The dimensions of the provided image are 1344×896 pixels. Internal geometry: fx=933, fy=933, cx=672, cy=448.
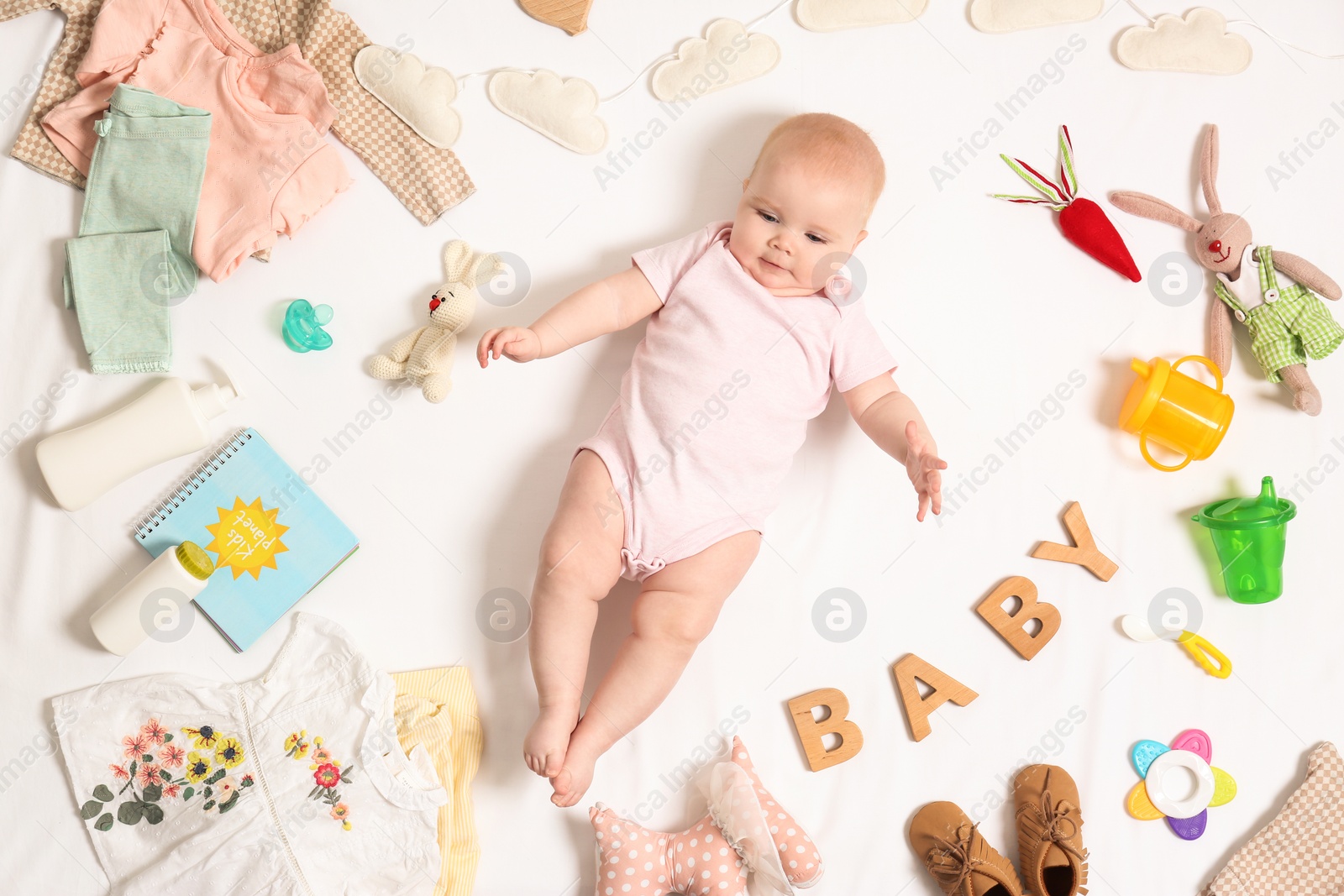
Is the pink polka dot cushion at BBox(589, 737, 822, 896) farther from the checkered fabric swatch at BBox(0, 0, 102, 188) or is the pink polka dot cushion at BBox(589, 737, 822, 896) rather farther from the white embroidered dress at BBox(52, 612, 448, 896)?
the checkered fabric swatch at BBox(0, 0, 102, 188)

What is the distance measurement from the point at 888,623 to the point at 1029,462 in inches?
14.1

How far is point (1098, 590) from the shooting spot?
1.51 m

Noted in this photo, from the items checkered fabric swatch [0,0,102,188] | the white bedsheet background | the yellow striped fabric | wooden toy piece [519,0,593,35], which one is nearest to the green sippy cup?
the white bedsheet background

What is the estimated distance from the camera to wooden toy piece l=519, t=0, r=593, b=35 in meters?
1.57

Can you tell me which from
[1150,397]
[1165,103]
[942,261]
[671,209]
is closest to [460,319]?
[671,209]

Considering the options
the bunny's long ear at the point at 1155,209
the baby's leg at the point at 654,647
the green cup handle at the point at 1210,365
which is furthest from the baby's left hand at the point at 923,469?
the bunny's long ear at the point at 1155,209

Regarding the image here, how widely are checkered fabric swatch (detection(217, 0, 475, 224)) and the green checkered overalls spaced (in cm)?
133

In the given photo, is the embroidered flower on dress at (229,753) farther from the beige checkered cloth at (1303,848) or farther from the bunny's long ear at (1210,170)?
the bunny's long ear at (1210,170)

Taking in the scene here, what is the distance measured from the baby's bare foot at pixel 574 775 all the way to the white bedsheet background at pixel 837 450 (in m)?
0.15

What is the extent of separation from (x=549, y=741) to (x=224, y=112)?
111 centimetres

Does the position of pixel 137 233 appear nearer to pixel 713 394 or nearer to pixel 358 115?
pixel 358 115

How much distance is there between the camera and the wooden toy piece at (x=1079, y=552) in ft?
4.93

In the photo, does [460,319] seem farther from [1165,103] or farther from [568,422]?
[1165,103]

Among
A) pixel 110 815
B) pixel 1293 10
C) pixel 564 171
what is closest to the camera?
pixel 110 815
